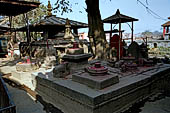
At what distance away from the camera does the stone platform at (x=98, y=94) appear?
3.19 meters

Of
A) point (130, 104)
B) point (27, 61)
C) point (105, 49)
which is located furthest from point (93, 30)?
point (130, 104)

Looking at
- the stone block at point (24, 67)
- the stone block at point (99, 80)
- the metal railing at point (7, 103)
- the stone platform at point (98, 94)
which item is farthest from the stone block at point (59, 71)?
the stone block at point (24, 67)

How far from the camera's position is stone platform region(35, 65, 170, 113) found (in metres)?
3.19

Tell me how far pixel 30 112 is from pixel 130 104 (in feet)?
9.34

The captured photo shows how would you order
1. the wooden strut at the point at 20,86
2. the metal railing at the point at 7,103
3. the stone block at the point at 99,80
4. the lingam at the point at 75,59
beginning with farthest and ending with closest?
the lingam at the point at 75,59 < the wooden strut at the point at 20,86 < the stone block at the point at 99,80 < the metal railing at the point at 7,103

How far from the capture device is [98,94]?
3.18m

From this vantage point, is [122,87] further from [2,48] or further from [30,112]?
[2,48]

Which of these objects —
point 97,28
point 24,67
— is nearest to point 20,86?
point 24,67

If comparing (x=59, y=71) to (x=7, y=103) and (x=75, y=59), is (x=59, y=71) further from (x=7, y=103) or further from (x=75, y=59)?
(x=7, y=103)

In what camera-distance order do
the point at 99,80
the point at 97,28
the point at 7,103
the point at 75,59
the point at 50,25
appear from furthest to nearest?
the point at 50,25, the point at 97,28, the point at 75,59, the point at 99,80, the point at 7,103

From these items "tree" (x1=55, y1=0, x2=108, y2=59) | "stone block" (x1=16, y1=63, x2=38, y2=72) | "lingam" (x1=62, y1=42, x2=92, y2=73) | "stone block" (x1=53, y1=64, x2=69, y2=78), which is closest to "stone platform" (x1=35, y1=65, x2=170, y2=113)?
"stone block" (x1=53, y1=64, x2=69, y2=78)

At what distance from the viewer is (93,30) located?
10.1 meters

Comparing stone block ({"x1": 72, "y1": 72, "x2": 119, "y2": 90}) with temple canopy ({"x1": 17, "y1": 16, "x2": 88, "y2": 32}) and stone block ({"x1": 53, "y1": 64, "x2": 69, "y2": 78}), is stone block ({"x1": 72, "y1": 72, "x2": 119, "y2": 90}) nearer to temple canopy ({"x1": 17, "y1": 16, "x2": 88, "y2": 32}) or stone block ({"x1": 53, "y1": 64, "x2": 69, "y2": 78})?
stone block ({"x1": 53, "y1": 64, "x2": 69, "y2": 78})

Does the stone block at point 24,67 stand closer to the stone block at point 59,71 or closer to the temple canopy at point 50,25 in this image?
the stone block at point 59,71
